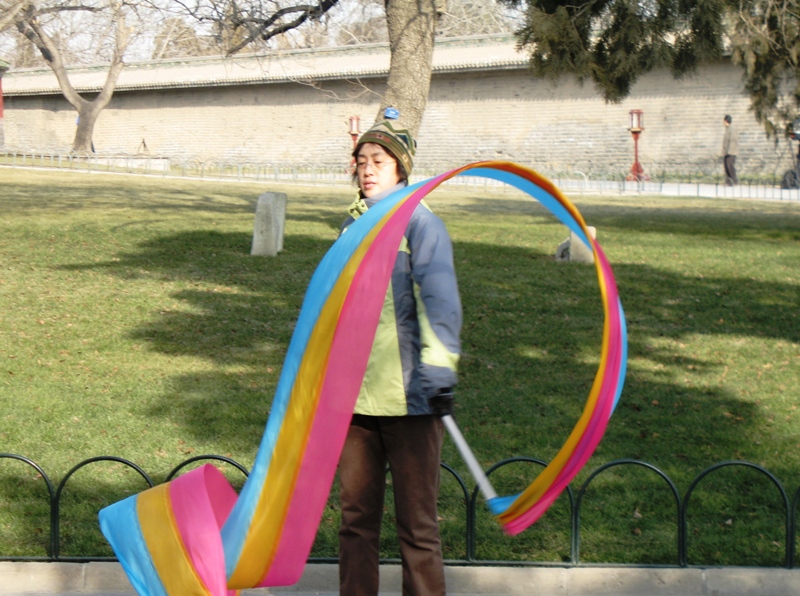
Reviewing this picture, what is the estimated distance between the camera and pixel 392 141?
3.62 m

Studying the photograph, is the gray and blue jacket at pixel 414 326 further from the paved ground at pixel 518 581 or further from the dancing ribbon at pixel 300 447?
the paved ground at pixel 518 581

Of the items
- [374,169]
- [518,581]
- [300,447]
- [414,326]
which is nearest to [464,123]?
[518,581]

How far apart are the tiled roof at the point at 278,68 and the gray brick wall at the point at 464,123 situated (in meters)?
0.82

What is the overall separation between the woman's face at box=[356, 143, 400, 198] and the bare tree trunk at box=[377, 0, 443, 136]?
11.1m

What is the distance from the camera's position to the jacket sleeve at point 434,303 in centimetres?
342

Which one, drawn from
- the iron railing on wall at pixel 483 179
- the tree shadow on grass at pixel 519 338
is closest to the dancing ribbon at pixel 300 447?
the tree shadow on grass at pixel 519 338

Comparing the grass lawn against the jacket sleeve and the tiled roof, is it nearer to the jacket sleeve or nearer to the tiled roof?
the jacket sleeve

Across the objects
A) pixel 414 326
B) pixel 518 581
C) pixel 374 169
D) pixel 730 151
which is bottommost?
pixel 518 581

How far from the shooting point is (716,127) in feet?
114

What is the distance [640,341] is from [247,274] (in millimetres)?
4744

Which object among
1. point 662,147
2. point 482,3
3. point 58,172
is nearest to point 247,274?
point 482,3

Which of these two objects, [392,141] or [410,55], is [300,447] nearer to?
[392,141]

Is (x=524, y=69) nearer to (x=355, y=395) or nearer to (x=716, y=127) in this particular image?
(x=716, y=127)

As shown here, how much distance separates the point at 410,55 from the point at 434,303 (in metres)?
11.9
